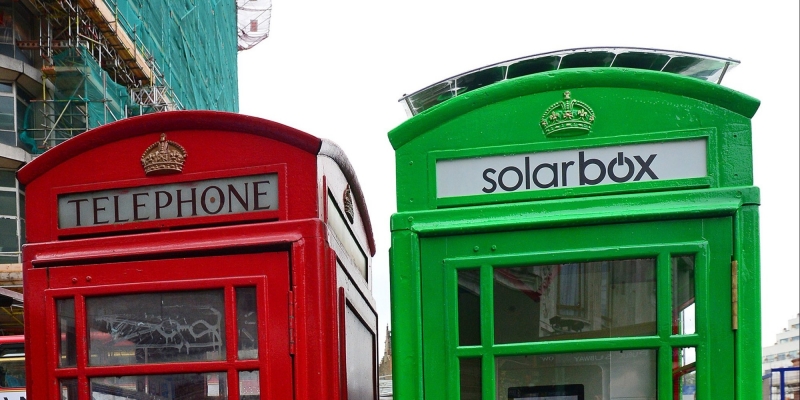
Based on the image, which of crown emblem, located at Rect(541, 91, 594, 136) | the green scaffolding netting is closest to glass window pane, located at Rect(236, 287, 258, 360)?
crown emblem, located at Rect(541, 91, 594, 136)

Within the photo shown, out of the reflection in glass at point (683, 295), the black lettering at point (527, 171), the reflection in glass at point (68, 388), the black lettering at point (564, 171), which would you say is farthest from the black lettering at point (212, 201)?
the reflection in glass at point (683, 295)

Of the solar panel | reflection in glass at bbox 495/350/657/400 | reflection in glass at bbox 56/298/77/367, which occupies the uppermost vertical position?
the solar panel

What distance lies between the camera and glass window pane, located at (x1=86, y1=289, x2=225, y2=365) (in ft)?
8.82

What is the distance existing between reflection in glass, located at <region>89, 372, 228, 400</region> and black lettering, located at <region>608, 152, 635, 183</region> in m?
1.70

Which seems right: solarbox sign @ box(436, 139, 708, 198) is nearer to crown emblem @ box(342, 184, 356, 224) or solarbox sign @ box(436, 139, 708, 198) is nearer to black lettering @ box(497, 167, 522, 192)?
black lettering @ box(497, 167, 522, 192)

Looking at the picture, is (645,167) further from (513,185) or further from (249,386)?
(249,386)

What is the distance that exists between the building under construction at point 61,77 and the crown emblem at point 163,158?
11445 millimetres

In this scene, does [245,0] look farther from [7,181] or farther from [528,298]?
[528,298]

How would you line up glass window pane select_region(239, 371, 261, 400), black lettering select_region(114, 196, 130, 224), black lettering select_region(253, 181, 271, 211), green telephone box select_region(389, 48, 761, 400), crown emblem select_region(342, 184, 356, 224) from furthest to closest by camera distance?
crown emblem select_region(342, 184, 356, 224), black lettering select_region(114, 196, 130, 224), black lettering select_region(253, 181, 271, 211), glass window pane select_region(239, 371, 261, 400), green telephone box select_region(389, 48, 761, 400)

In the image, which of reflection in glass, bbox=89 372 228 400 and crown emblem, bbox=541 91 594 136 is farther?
reflection in glass, bbox=89 372 228 400

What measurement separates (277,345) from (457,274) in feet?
2.53

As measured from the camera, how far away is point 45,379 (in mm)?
2818

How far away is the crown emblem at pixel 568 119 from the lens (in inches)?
97.7

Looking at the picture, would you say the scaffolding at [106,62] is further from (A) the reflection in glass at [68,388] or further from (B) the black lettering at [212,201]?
(B) the black lettering at [212,201]
